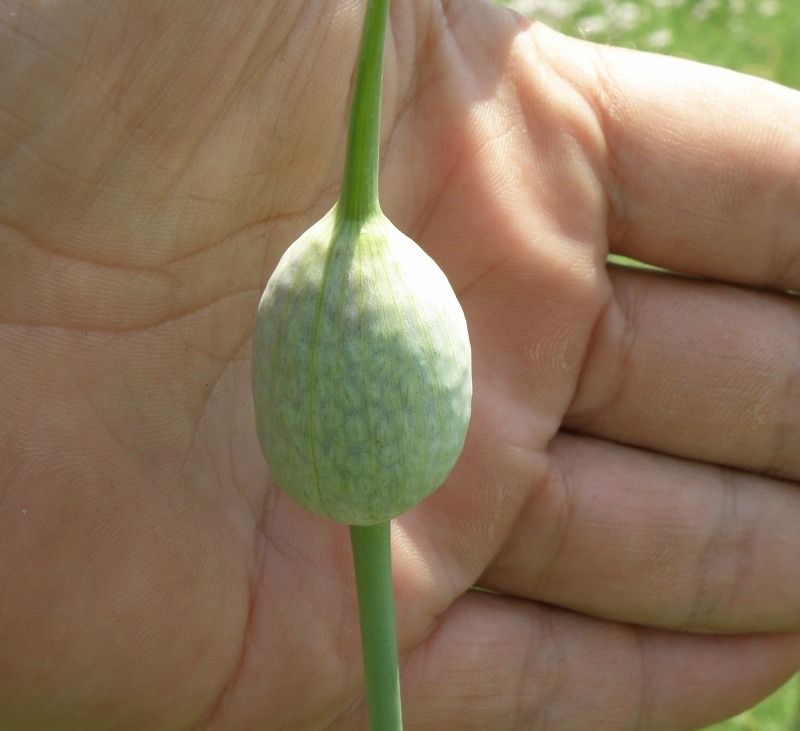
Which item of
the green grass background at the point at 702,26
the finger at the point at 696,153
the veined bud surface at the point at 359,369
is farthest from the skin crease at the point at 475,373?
the green grass background at the point at 702,26

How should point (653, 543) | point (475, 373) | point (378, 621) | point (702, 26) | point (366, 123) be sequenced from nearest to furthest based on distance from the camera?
point (366, 123)
point (378, 621)
point (475, 373)
point (653, 543)
point (702, 26)

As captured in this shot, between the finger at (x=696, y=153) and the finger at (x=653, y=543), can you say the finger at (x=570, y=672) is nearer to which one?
the finger at (x=653, y=543)

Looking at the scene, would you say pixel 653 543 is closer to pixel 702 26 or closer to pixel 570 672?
pixel 570 672

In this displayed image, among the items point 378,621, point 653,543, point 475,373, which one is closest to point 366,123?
point 378,621

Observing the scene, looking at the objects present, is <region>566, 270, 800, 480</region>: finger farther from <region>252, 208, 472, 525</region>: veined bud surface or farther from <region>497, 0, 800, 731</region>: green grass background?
<region>497, 0, 800, 731</region>: green grass background

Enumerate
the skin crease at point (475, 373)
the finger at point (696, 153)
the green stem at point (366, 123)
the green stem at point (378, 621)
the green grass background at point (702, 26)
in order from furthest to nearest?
the green grass background at point (702, 26) < the finger at point (696, 153) < the skin crease at point (475, 373) < the green stem at point (378, 621) < the green stem at point (366, 123)

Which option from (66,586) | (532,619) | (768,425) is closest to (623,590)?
(532,619)

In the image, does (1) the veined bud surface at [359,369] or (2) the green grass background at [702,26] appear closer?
(1) the veined bud surface at [359,369]
